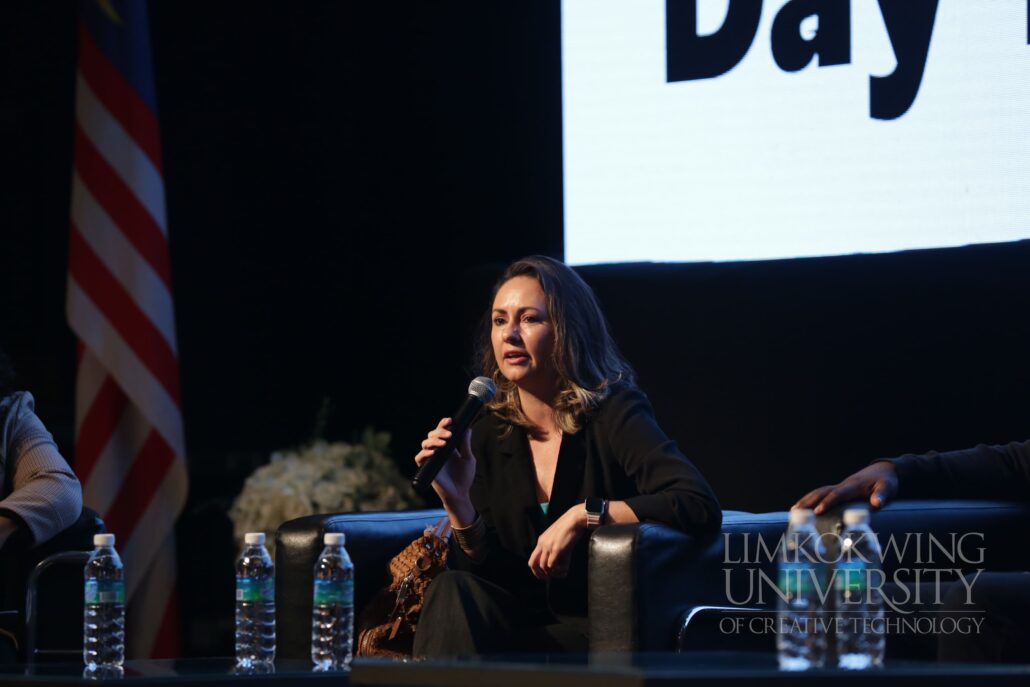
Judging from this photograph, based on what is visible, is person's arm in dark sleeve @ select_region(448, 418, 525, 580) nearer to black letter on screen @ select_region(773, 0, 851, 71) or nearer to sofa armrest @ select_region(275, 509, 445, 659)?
sofa armrest @ select_region(275, 509, 445, 659)

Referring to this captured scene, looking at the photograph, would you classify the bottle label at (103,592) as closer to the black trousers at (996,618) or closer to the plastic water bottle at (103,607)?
the plastic water bottle at (103,607)

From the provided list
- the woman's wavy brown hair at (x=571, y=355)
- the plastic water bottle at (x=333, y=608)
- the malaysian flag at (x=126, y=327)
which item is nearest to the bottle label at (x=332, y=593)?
the plastic water bottle at (x=333, y=608)

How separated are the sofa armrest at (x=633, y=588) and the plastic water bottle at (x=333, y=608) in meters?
0.42

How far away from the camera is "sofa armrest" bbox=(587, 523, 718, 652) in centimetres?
232

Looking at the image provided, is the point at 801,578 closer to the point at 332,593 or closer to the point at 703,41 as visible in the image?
the point at 332,593

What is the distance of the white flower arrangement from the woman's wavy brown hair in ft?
3.69

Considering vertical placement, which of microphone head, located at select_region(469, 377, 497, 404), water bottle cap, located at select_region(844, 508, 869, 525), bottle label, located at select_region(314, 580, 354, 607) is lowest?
bottle label, located at select_region(314, 580, 354, 607)

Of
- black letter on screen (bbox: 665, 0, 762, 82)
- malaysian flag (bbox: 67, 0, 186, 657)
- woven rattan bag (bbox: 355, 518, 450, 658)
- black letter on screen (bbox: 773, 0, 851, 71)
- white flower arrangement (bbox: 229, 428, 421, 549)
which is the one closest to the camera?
woven rattan bag (bbox: 355, 518, 450, 658)

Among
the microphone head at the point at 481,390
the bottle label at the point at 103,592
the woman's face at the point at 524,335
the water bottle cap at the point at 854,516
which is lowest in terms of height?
the bottle label at the point at 103,592

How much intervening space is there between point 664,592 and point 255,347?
2.60 m

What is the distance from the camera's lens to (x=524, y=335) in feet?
9.36

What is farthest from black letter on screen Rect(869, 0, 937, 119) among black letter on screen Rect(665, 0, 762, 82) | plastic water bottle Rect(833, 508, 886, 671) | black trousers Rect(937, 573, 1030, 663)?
black trousers Rect(937, 573, 1030, 663)

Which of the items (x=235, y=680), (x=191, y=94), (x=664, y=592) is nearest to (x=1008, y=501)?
(x=664, y=592)

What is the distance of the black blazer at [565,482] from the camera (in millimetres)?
2660
